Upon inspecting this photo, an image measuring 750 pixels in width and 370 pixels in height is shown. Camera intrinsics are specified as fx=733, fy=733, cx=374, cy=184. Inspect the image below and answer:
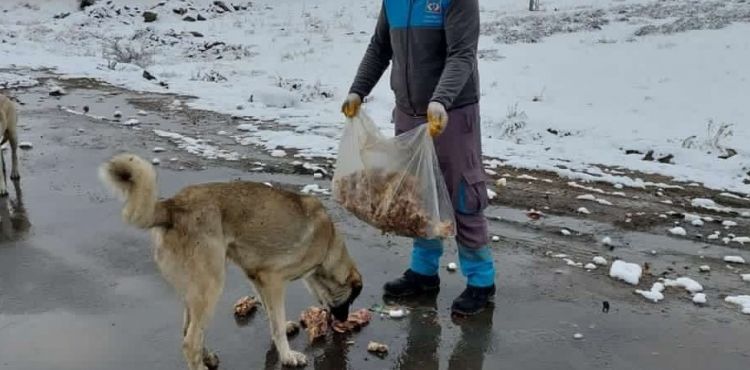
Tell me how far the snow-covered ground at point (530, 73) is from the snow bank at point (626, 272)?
295cm

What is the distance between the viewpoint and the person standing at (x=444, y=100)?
4.44 m

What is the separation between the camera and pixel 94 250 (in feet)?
20.4

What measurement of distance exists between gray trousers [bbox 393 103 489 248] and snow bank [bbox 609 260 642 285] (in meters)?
1.37

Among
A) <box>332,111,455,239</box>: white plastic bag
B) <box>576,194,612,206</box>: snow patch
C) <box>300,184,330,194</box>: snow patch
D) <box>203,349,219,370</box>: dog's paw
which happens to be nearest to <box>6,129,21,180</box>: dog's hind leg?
<box>300,184,330,194</box>: snow patch

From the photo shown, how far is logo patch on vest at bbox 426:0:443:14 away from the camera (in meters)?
4.45

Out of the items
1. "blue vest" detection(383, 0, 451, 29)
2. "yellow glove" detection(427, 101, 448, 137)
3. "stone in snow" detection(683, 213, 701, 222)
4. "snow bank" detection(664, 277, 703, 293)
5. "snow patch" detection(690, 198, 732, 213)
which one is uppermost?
"blue vest" detection(383, 0, 451, 29)

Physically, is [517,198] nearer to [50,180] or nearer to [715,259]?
[715,259]

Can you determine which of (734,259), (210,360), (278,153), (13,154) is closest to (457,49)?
(210,360)

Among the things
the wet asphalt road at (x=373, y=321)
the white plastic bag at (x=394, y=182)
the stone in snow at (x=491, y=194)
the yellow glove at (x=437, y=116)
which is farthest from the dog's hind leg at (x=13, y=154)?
the yellow glove at (x=437, y=116)

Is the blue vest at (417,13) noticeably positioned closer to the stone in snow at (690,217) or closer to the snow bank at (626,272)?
the snow bank at (626,272)

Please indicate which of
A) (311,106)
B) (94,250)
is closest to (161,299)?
(94,250)

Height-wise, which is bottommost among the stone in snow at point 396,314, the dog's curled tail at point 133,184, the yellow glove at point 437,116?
the stone in snow at point 396,314

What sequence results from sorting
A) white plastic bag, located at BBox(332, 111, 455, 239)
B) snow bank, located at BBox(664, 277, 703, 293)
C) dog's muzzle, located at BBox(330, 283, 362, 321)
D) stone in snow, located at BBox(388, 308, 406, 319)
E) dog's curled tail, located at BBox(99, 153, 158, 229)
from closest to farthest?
dog's curled tail, located at BBox(99, 153, 158, 229) < dog's muzzle, located at BBox(330, 283, 362, 321) < white plastic bag, located at BBox(332, 111, 455, 239) < stone in snow, located at BBox(388, 308, 406, 319) < snow bank, located at BBox(664, 277, 703, 293)

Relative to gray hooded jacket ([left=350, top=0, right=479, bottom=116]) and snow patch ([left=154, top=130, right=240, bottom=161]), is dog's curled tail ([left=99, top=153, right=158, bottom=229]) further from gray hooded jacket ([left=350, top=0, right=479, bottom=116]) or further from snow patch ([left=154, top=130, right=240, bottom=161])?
snow patch ([left=154, top=130, right=240, bottom=161])
